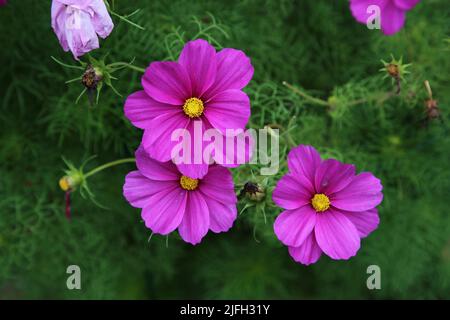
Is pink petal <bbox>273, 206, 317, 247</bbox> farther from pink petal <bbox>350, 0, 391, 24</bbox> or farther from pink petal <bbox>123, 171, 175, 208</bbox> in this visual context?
pink petal <bbox>350, 0, 391, 24</bbox>

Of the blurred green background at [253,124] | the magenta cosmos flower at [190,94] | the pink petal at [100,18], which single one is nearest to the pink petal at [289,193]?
the magenta cosmos flower at [190,94]

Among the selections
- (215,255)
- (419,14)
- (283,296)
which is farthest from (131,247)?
(419,14)

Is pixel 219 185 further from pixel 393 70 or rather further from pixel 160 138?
pixel 393 70

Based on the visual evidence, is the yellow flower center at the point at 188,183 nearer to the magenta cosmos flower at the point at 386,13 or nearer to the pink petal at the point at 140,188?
the pink petal at the point at 140,188

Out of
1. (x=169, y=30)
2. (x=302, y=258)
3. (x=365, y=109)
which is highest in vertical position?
(x=169, y=30)

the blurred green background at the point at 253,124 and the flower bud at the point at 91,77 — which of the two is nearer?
the flower bud at the point at 91,77

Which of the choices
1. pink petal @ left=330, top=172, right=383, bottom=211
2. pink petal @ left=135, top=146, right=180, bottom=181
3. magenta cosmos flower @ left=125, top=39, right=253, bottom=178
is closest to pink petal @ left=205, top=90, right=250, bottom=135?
magenta cosmos flower @ left=125, top=39, right=253, bottom=178

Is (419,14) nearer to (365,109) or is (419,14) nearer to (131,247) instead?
(365,109)
